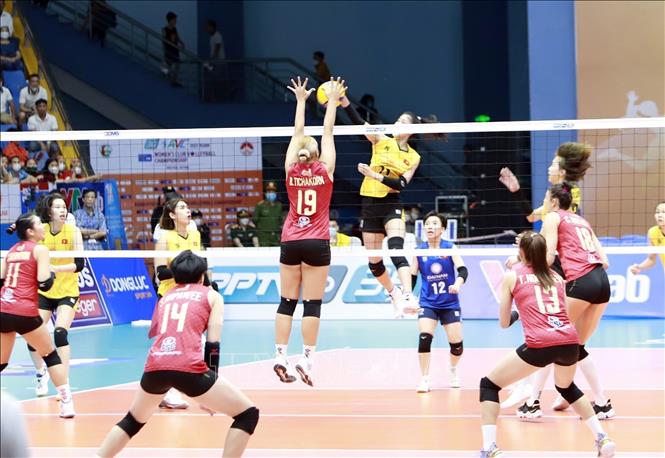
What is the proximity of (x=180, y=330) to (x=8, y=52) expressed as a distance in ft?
53.9

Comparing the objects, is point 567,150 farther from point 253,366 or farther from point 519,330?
point 519,330

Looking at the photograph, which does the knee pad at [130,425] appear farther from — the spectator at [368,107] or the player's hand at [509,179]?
the spectator at [368,107]

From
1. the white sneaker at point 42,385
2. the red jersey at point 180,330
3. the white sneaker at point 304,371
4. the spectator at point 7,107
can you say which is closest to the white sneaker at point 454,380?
the white sneaker at point 304,371

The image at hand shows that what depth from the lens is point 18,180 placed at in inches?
720

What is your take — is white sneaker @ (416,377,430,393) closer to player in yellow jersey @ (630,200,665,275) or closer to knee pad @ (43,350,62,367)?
player in yellow jersey @ (630,200,665,275)

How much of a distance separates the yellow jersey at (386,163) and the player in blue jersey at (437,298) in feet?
3.69

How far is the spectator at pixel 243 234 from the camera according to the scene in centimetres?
1948

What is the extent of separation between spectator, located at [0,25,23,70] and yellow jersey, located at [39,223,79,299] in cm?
1174

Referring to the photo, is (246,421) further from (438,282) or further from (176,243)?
(438,282)

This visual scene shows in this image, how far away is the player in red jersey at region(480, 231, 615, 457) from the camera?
7598 mm

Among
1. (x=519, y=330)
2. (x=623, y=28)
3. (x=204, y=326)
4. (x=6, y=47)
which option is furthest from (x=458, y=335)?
(x=6, y=47)

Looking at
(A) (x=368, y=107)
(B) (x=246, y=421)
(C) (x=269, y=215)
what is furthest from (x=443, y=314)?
(A) (x=368, y=107)

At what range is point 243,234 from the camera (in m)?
19.8

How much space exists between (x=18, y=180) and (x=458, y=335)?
1012cm
